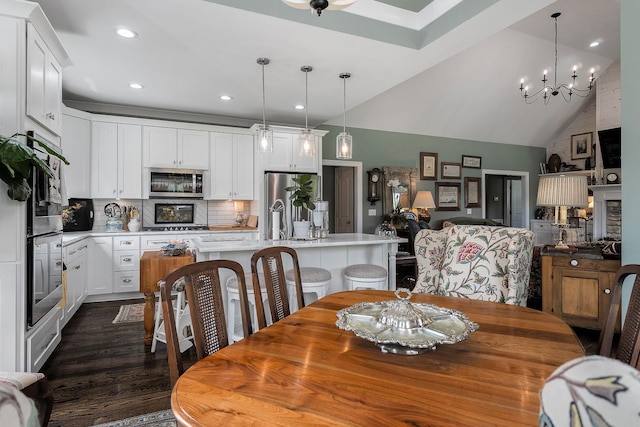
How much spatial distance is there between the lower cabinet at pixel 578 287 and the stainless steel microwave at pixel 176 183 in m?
4.40

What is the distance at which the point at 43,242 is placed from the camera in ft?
7.76

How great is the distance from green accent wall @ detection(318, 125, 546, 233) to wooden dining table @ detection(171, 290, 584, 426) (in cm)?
524

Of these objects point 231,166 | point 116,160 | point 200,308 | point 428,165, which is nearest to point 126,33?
point 116,160

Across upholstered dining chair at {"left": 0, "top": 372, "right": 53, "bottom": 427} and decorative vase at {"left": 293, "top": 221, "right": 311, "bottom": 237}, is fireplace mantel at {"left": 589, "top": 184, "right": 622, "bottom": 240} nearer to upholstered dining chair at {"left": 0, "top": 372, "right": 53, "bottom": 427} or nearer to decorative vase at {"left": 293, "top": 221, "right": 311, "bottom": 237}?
decorative vase at {"left": 293, "top": 221, "right": 311, "bottom": 237}

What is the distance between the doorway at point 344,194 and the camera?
6.50 m

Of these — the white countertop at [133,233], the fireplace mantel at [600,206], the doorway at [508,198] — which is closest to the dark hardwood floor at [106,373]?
the white countertop at [133,233]

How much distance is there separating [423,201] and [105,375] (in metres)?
5.64

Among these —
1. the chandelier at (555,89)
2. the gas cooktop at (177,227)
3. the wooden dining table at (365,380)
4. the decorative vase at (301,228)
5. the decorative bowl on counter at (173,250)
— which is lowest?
the wooden dining table at (365,380)

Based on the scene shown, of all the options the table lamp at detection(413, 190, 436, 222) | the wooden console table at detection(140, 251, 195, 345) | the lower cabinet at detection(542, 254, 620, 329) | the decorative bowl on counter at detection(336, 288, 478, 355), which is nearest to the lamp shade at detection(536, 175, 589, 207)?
the lower cabinet at detection(542, 254, 620, 329)

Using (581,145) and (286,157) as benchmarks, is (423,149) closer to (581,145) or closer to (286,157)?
(286,157)

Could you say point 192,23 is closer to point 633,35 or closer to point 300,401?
point 300,401

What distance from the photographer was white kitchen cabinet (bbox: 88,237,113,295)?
4.34 meters

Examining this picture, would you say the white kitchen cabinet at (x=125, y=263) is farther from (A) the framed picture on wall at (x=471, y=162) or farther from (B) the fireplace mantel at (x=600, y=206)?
(B) the fireplace mantel at (x=600, y=206)

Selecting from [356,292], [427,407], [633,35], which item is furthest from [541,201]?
[427,407]
